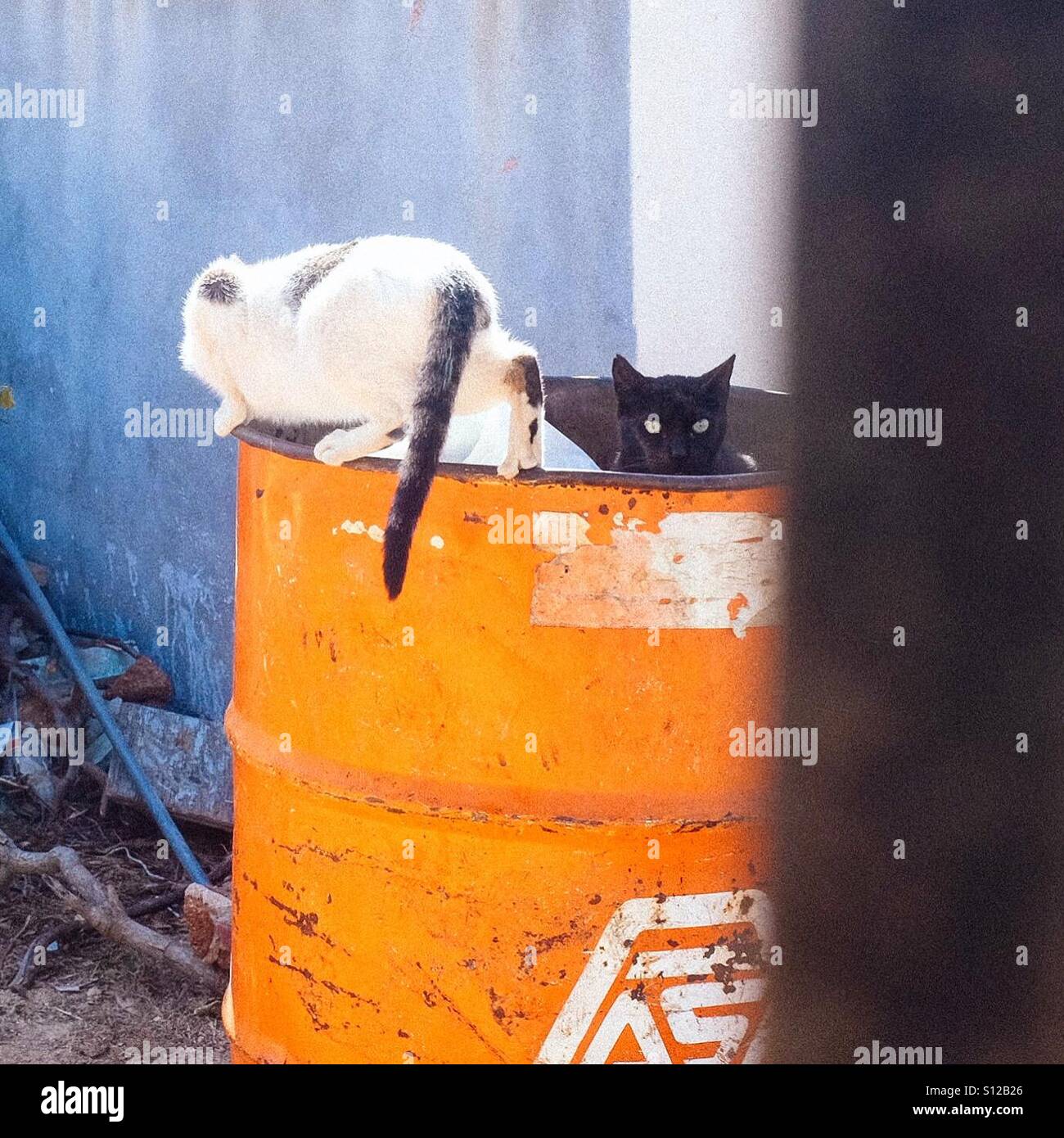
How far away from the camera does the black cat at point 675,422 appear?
97.7 inches

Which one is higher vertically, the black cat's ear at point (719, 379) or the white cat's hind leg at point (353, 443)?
the black cat's ear at point (719, 379)

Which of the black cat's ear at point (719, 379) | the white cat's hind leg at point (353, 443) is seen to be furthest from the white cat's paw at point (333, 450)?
the black cat's ear at point (719, 379)

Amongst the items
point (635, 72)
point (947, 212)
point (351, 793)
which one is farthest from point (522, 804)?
point (635, 72)

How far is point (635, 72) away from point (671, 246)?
0.40 meters

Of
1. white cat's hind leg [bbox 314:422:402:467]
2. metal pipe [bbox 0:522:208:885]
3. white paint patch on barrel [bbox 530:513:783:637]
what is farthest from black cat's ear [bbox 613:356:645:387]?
metal pipe [bbox 0:522:208:885]

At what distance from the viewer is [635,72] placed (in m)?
3.03

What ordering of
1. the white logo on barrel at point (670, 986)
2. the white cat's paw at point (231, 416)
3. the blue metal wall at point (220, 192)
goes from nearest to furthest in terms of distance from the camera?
the white logo on barrel at point (670, 986), the white cat's paw at point (231, 416), the blue metal wall at point (220, 192)

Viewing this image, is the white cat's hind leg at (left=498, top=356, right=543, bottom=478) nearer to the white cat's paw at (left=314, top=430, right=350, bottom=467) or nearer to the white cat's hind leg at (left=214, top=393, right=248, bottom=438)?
the white cat's paw at (left=314, top=430, right=350, bottom=467)

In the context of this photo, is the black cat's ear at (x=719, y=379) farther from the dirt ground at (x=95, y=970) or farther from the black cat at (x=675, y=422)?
the dirt ground at (x=95, y=970)

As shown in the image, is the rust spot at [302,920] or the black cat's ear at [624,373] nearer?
the rust spot at [302,920]

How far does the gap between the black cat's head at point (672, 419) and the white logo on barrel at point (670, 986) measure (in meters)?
0.90

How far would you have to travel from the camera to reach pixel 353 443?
1.87 meters

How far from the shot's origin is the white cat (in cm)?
189

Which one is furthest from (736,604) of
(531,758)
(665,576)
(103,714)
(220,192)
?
(220,192)
